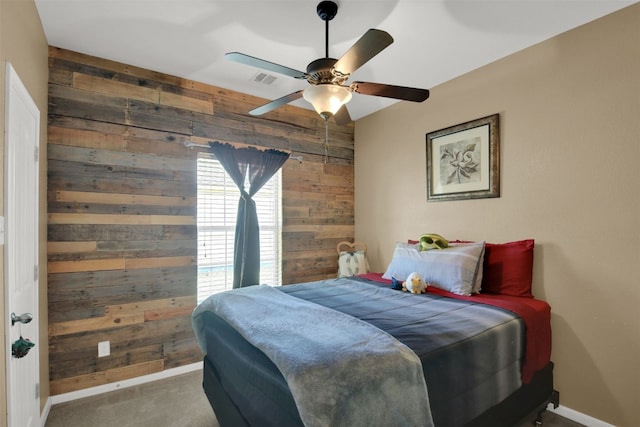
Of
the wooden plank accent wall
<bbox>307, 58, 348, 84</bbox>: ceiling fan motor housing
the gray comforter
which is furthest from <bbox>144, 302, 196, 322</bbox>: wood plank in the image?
<bbox>307, 58, 348, 84</bbox>: ceiling fan motor housing

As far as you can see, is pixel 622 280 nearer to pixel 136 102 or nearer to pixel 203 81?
pixel 203 81

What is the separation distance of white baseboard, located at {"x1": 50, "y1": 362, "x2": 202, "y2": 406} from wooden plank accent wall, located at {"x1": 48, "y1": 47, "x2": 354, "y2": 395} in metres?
0.04

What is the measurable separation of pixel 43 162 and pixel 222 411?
2.21 meters

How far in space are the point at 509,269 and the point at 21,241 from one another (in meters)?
3.21

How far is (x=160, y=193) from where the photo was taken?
9.78 feet

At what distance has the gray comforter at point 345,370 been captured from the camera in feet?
4.00

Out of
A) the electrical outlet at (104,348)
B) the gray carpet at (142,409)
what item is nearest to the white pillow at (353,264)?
the gray carpet at (142,409)

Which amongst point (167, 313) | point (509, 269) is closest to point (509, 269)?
Answer: point (509, 269)

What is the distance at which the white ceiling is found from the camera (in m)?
2.10

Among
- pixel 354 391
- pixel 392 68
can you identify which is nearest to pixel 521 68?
pixel 392 68

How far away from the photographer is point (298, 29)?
232cm

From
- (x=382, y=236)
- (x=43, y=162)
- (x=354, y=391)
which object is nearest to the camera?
(x=354, y=391)

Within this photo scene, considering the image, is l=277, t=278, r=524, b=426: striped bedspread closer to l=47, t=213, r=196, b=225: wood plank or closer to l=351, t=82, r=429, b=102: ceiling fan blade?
l=351, t=82, r=429, b=102: ceiling fan blade

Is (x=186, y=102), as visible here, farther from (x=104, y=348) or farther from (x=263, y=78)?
(x=104, y=348)
